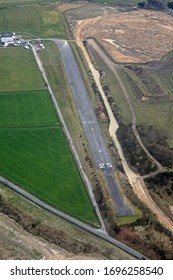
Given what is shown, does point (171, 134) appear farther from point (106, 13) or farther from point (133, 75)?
point (106, 13)

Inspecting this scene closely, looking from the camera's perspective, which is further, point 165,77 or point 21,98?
point 165,77

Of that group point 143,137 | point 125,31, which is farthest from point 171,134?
point 125,31

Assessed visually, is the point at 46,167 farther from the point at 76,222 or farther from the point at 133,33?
the point at 133,33

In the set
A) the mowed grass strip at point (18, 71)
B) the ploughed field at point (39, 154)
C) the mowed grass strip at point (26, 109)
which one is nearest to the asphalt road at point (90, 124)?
the ploughed field at point (39, 154)

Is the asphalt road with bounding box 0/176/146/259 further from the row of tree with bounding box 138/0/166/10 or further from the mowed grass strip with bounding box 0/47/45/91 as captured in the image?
the row of tree with bounding box 138/0/166/10

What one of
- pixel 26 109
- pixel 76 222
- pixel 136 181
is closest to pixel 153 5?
pixel 26 109

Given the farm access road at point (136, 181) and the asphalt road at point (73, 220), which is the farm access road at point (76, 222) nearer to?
the asphalt road at point (73, 220)

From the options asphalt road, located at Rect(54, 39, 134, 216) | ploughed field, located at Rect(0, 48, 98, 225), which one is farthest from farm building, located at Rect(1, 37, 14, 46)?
ploughed field, located at Rect(0, 48, 98, 225)
